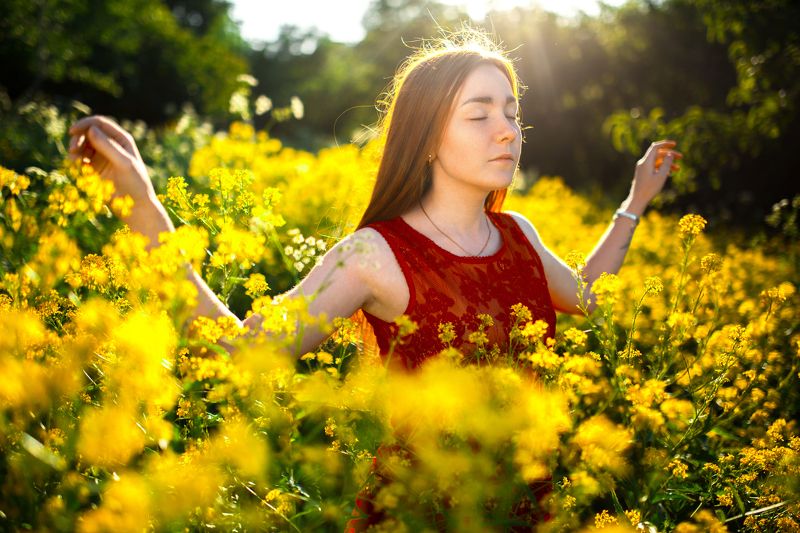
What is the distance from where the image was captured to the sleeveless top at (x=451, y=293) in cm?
175

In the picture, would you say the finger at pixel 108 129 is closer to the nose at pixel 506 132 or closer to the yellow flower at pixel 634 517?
the nose at pixel 506 132

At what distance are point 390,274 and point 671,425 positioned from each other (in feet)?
2.94

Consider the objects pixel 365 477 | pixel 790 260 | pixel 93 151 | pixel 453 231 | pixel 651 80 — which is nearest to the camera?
pixel 365 477

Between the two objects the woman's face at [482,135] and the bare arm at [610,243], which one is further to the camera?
the bare arm at [610,243]

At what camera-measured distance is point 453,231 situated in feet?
6.44

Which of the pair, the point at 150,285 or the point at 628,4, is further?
the point at 628,4

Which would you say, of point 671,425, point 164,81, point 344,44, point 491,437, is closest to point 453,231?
point 671,425

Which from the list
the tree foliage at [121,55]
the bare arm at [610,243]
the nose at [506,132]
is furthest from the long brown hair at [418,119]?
the tree foliage at [121,55]

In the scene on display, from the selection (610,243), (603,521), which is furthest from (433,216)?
(603,521)

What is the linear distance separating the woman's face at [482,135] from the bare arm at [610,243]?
1.29 ft

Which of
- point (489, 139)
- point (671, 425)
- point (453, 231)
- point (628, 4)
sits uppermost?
point (628, 4)

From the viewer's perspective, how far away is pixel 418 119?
6.30 feet

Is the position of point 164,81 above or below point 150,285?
below

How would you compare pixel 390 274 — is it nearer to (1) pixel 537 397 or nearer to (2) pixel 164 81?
(1) pixel 537 397
